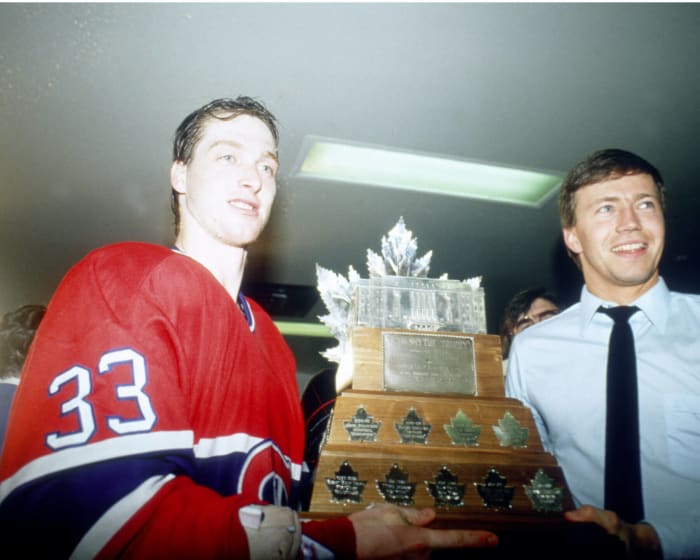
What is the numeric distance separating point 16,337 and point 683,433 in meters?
2.89

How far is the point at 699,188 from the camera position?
3688 mm

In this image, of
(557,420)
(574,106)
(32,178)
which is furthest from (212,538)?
(32,178)

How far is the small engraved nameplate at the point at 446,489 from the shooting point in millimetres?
1193

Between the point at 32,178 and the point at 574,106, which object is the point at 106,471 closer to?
the point at 574,106

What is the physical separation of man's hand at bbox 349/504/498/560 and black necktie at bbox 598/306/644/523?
1.76 ft

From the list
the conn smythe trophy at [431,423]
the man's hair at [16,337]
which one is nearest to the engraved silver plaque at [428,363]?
the conn smythe trophy at [431,423]

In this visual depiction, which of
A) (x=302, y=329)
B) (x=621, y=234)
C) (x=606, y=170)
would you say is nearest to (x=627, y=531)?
(x=621, y=234)

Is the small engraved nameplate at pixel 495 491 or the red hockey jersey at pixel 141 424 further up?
the red hockey jersey at pixel 141 424

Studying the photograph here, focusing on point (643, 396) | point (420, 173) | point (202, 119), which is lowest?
point (643, 396)

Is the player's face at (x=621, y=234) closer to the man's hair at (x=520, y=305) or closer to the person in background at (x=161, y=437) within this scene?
the person in background at (x=161, y=437)

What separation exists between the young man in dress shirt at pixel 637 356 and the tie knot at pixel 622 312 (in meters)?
0.04

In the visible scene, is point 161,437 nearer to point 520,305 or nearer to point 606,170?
point 606,170

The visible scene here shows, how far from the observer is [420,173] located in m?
3.55

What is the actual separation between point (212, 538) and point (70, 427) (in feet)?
1.08
